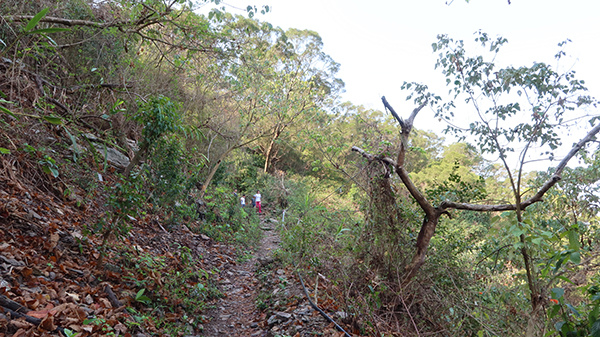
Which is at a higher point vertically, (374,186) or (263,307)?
(374,186)

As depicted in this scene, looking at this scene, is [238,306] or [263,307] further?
[238,306]

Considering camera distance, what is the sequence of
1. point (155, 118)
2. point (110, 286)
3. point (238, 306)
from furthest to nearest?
point (238, 306) < point (155, 118) < point (110, 286)

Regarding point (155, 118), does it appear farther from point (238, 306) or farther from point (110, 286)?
point (238, 306)

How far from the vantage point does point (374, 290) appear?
4.52 metres

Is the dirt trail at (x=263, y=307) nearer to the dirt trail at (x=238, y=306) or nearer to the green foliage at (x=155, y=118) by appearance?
the dirt trail at (x=238, y=306)

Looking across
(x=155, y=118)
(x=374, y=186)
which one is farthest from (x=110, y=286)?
(x=374, y=186)

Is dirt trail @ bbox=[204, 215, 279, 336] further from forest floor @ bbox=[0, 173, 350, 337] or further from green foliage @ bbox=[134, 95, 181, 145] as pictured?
green foliage @ bbox=[134, 95, 181, 145]

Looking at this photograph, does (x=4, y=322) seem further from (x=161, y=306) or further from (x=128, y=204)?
(x=161, y=306)

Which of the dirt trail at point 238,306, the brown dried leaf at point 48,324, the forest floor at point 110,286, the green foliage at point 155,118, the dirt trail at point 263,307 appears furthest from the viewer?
the dirt trail at point 238,306

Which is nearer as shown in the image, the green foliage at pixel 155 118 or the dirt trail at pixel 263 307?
the green foliage at pixel 155 118

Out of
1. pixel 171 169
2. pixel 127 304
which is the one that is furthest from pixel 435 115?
pixel 127 304

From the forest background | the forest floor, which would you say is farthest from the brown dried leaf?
the forest background

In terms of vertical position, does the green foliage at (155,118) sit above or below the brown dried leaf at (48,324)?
above

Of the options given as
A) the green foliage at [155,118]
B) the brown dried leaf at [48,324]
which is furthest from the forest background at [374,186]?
the brown dried leaf at [48,324]
